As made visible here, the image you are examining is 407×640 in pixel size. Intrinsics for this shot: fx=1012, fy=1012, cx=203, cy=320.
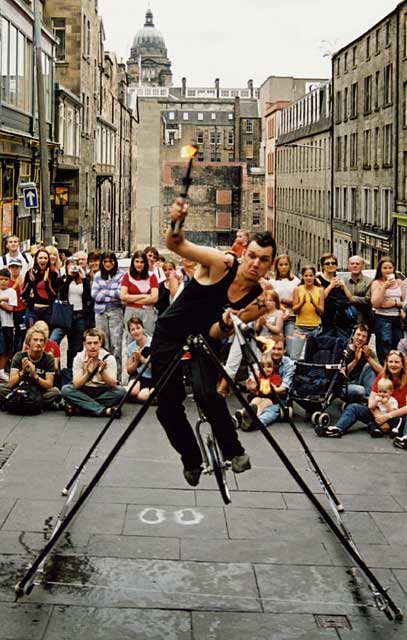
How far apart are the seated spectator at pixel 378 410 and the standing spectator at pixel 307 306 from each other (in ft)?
4.87

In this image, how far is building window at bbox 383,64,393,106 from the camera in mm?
43438

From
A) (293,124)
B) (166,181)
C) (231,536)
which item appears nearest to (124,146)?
(293,124)

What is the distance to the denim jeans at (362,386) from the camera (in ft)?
41.0

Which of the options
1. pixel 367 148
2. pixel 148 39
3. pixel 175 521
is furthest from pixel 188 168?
pixel 148 39

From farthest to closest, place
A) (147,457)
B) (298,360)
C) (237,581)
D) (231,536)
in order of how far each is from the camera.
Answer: (298,360) < (147,457) < (231,536) < (237,581)

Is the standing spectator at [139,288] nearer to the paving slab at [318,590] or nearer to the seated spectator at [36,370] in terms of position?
the seated spectator at [36,370]

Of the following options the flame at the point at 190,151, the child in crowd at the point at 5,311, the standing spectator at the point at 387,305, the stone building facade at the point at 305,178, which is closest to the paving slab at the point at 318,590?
the flame at the point at 190,151

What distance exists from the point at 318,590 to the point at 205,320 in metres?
2.20

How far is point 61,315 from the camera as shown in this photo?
13336mm

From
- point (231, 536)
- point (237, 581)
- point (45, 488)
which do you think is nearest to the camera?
point (237, 581)

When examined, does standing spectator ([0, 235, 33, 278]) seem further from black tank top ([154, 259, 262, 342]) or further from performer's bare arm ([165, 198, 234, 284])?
performer's bare arm ([165, 198, 234, 284])

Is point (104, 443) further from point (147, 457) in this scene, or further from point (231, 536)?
point (231, 536)

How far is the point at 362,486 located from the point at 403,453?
1483 mm

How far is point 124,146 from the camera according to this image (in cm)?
7162
